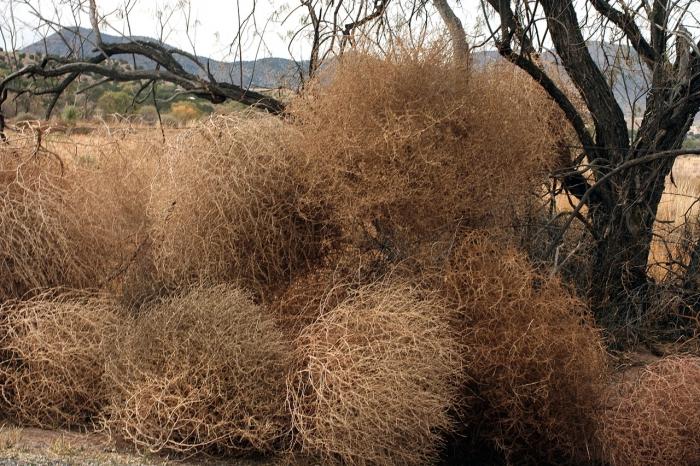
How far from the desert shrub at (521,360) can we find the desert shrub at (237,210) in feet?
3.63

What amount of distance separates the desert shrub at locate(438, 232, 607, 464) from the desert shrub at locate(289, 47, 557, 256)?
409 millimetres

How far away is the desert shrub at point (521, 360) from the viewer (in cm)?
560

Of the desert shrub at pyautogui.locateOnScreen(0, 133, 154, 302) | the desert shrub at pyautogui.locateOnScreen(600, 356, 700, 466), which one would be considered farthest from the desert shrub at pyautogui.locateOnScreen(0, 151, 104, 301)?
the desert shrub at pyautogui.locateOnScreen(600, 356, 700, 466)

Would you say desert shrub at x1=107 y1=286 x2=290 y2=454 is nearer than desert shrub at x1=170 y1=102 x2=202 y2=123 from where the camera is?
Yes

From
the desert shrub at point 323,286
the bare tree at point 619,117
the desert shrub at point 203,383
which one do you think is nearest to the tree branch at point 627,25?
the bare tree at point 619,117

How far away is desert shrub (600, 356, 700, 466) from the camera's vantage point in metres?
5.48

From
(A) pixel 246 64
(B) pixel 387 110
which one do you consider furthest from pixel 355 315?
(A) pixel 246 64

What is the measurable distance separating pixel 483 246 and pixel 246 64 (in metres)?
4.92

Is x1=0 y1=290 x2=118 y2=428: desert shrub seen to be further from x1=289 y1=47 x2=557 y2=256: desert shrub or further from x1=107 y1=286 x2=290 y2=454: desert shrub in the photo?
x1=289 y1=47 x2=557 y2=256: desert shrub

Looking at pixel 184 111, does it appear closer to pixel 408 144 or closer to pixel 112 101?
pixel 112 101

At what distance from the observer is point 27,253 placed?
6.18 m

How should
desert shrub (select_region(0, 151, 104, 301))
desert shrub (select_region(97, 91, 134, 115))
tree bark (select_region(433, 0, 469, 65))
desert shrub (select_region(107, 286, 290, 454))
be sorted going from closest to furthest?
desert shrub (select_region(107, 286, 290, 454)), desert shrub (select_region(0, 151, 104, 301)), tree bark (select_region(433, 0, 469, 65)), desert shrub (select_region(97, 91, 134, 115))

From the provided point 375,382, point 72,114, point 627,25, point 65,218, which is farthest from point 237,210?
point 72,114

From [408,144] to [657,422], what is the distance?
2420mm
